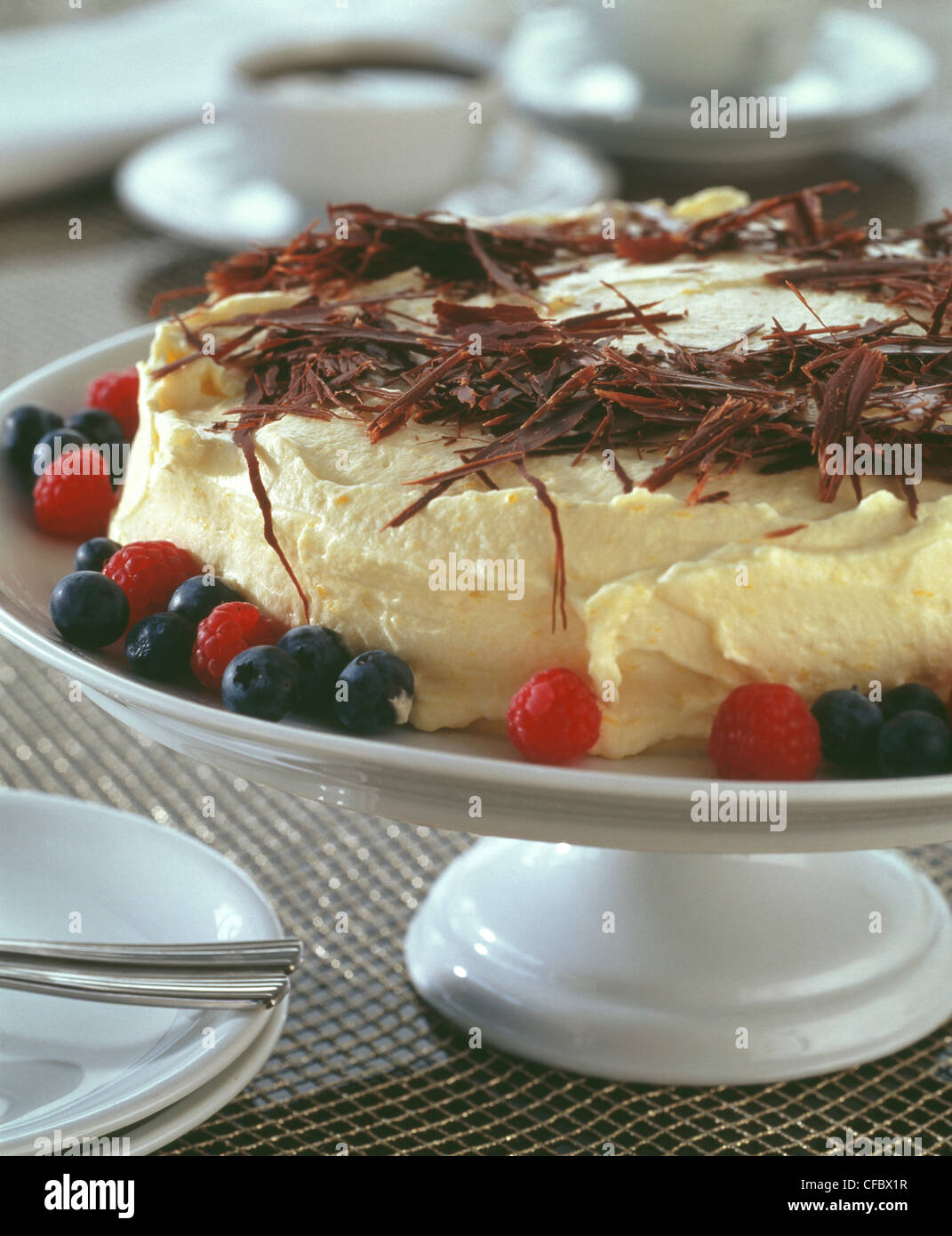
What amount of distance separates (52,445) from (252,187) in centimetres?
145

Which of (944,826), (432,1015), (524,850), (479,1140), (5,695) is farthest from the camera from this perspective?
(5,695)

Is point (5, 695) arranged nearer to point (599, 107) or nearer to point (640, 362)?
point (640, 362)

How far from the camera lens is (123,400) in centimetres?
142

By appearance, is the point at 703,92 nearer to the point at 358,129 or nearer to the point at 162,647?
the point at 358,129

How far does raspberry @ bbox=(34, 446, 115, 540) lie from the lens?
128 centimetres

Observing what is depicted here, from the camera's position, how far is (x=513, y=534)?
1.01 m

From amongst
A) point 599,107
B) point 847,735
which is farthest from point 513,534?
point 599,107

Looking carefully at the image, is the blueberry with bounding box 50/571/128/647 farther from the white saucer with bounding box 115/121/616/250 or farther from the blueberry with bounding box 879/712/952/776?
the white saucer with bounding box 115/121/616/250

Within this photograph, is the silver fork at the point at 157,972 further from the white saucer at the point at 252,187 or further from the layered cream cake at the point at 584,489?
the white saucer at the point at 252,187

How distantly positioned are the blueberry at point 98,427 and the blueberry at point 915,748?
2.50ft

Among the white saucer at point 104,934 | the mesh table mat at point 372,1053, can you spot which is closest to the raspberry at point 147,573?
the white saucer at point 104,934

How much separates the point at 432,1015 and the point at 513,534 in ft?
1.54

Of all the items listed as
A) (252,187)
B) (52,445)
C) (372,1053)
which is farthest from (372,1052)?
(252,187)

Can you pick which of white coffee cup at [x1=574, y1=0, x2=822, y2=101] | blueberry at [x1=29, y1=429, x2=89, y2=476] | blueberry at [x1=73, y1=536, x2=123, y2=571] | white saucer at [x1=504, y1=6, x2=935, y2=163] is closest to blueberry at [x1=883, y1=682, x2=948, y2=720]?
blueberry at [x1=73, y1=536, x2=123, y2=571]
